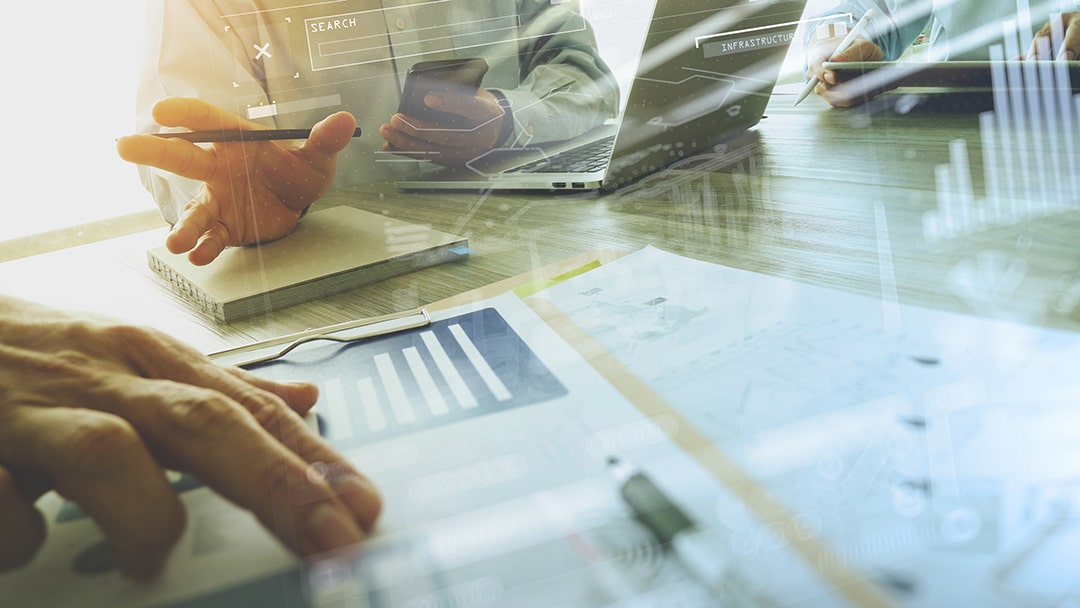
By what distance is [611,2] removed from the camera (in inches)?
19.8

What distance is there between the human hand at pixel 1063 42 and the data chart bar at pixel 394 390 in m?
0.47

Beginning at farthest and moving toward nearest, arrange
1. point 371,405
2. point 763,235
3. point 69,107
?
point 69,107, point 763,235, point 371,405

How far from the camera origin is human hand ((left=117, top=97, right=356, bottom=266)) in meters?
0.45

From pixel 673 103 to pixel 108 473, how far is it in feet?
1.60

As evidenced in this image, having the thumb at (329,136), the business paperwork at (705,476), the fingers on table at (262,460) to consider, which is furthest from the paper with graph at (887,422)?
the thumb at (329,136)

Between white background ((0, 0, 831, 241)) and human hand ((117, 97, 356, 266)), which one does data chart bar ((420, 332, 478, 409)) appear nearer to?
human hand ((117, 97, 356, 266))

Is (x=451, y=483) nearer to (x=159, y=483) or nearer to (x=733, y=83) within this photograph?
(x=159, y=483)

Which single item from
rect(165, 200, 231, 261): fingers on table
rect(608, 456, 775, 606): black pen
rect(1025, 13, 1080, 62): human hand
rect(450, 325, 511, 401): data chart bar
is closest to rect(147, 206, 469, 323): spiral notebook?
rect(165, 200, 231, 261): fingers on table

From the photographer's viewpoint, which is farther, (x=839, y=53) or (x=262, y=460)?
(x=839, y=53)

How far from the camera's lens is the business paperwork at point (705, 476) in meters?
0.17

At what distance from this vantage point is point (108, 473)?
0.71ft

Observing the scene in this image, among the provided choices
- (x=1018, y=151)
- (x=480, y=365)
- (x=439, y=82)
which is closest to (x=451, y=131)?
(x=439, y=82)

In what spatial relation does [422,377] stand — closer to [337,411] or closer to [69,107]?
[337,411]

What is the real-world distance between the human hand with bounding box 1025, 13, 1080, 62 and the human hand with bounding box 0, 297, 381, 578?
52 centimetres
